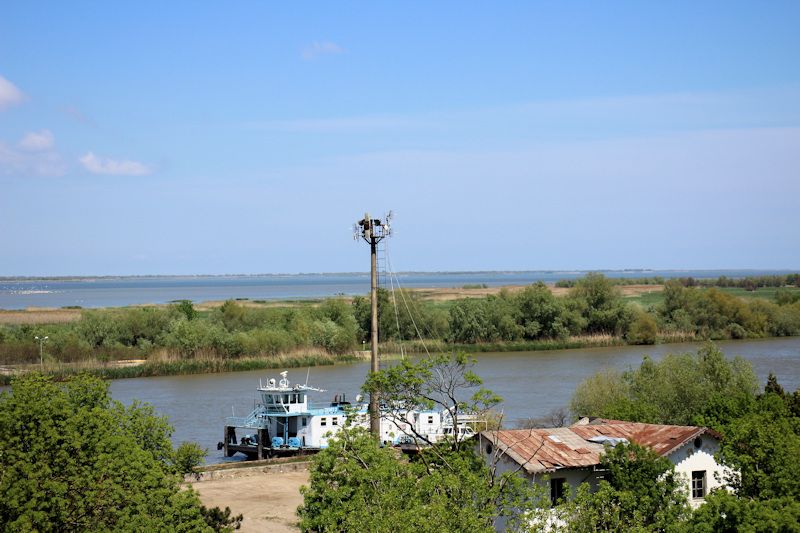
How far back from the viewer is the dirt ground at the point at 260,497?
2806 cm

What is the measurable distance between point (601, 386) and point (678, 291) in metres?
58.2

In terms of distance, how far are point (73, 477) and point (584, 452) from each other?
1199cm

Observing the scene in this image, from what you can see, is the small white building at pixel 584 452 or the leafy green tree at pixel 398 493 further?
the small white building at pixel 584 452

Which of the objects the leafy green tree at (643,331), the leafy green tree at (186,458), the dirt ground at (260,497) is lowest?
the dirt ground at (260,497)

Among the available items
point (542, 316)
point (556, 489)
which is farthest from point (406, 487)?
point (542, 316)

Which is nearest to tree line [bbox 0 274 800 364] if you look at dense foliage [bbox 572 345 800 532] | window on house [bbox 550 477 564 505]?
dense foliage [bbox 572 345 800 532]

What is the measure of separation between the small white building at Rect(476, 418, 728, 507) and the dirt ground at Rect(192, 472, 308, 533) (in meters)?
7.23

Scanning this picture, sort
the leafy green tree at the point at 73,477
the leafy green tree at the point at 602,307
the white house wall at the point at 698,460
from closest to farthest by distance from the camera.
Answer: the leafy green tree at the point at 73,477 → the white house wall at the point at 698,460 → the leafy green tree at the point at 602,307

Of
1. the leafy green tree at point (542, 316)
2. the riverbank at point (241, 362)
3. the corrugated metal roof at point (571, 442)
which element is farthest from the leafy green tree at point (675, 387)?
the leafy green tree at point (542, 316)

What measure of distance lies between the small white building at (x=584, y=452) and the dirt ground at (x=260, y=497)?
7232 mm

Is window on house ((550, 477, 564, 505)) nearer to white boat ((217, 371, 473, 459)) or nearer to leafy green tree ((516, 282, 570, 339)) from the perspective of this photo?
white boat ((217, 371, 473, 459))

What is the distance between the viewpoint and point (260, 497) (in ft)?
103

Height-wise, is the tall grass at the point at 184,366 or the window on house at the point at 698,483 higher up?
the window on house at the point at 698,483

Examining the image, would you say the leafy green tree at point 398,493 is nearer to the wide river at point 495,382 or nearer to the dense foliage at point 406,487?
the dense foliage at point 406,487
